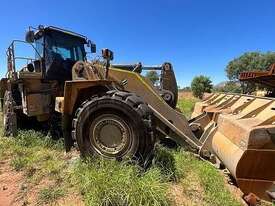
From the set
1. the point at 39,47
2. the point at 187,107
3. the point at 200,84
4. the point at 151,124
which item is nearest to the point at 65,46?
the point at 39,47

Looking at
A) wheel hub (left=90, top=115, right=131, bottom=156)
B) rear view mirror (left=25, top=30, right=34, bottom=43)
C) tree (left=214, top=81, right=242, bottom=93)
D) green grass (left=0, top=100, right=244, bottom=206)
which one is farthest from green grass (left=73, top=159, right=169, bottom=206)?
tree (left=214, top=81, right=242, bottom=93)

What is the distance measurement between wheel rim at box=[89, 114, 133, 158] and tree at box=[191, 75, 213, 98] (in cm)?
3368

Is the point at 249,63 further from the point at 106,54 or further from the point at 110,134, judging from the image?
the point at 110,134

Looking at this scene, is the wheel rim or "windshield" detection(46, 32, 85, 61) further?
"windshield" detection(46, 32, 85, 61)

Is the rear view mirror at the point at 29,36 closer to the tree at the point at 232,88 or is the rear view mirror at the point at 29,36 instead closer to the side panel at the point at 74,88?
the side panel at the point at 74,88

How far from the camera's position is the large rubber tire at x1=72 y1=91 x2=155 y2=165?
15.0 feet

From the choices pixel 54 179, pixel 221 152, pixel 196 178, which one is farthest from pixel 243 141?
pixel 54 179

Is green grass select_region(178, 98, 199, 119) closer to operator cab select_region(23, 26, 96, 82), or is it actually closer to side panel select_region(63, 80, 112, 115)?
operator cab select_region(23, 26, 96, 82)

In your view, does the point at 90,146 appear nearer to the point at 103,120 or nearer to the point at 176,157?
the point at 103,120

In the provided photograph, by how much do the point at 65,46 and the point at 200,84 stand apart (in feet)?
107

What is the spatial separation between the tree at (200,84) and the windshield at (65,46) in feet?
101

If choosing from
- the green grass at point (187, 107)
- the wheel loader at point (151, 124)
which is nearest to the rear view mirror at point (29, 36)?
the wheel loader at point (151, 124)

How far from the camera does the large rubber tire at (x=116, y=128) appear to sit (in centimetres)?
456

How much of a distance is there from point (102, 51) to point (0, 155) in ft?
9.08
